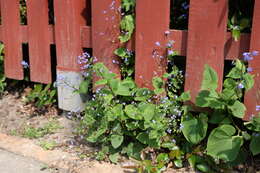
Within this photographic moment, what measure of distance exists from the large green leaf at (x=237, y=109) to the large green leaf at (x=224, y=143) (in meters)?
0.09

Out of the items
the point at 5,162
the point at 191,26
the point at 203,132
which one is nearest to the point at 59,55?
the point at 5,162

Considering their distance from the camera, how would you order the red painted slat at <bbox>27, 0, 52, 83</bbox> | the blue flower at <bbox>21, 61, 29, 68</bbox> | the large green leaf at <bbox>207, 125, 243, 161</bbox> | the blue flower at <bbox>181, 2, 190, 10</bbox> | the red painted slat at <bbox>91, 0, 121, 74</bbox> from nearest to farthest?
the large green leaf at <bbox>207, 125, 243, 161</bbox>, the blue flower at <bbox>181, 2, 190, 10</bbox>, the red painted slat at <bbox>91, 0, 121, 74</bbox>, the red painted slat at <bbox>27, 0, 52, 83</bbox>, the blue flower at <bbox>21, 61, 29, 68</bbox>

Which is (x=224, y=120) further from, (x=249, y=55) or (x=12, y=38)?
(x=12, y=38)

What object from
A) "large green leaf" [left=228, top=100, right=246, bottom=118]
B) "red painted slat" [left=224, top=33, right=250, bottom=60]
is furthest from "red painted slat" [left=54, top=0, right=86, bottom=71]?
"large green leaf" [left=228, top=100, right=246, bottom=118]

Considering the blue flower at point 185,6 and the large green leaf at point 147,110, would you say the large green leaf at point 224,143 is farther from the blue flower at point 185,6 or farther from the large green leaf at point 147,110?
the blue flower at point 185,6

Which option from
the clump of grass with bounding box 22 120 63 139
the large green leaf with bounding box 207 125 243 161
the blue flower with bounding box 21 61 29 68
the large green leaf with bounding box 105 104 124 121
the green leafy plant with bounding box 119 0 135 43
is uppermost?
the green leafy plant with bounding box 119 0 135 43

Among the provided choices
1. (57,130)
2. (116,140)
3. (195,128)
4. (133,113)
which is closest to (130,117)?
(133,113)

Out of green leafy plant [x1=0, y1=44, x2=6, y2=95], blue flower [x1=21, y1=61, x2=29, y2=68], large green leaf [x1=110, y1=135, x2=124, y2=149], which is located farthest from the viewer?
green leafy plant [x1=0, y1=44, x2=6, y2=95]

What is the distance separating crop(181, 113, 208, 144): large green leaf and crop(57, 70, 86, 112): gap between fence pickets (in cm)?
103

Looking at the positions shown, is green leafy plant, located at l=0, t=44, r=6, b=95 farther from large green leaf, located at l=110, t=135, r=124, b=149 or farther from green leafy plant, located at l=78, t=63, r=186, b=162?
large green leaf, located at l=110, t=135, r=124, b=149

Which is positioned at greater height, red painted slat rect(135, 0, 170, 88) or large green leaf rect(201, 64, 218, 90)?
red painted slat rect(135, 0, 170, 88)

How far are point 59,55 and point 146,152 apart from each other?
1143 mm

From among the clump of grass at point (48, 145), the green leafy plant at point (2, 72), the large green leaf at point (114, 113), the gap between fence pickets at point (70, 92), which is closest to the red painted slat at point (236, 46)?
the large green leaf at point (114, 113)

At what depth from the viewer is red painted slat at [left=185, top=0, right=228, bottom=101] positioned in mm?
2240
